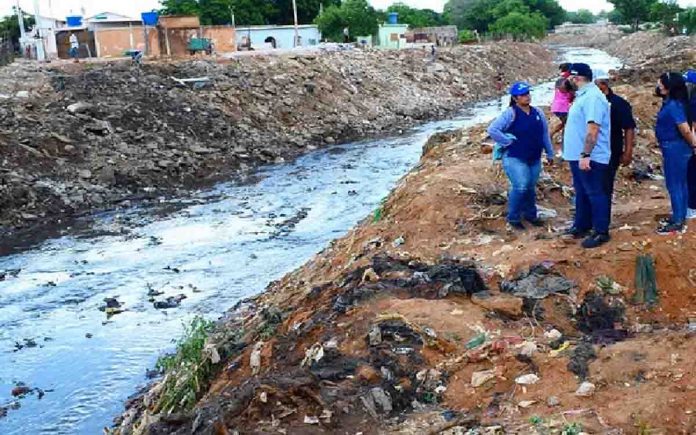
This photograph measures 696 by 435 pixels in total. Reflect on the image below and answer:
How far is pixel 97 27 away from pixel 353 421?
1246 inches

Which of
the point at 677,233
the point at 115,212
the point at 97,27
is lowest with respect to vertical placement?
the point at 115,212

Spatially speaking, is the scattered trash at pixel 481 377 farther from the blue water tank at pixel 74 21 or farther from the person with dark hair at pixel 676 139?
the blue water tank at pixel 74 21

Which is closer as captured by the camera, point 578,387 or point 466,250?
point 578,387

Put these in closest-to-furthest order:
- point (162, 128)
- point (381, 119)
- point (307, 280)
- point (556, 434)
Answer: point (556, 434) → point (307, 280) → point (162, 128) → point (381, 119)

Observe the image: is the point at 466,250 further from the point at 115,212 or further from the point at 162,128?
the point at 162,128

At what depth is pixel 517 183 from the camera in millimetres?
7672

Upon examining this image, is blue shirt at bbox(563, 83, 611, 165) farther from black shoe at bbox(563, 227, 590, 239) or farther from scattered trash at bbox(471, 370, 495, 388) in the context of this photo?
scattered trash at bbox(471, 370, 495, 388)

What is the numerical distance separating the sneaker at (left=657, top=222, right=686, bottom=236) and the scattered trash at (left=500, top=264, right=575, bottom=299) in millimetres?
1007

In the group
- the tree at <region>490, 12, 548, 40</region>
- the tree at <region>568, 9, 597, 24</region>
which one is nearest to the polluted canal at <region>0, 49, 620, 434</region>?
the tree at <region>490, 12, 548, 40</region>

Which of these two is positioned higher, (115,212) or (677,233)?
(677,233)

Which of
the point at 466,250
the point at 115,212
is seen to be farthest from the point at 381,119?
the point at 466,250

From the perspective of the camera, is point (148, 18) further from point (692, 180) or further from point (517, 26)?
point (517, 26)

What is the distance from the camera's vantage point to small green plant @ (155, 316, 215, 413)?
6.46 metres

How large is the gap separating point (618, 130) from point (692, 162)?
2.54 feet
